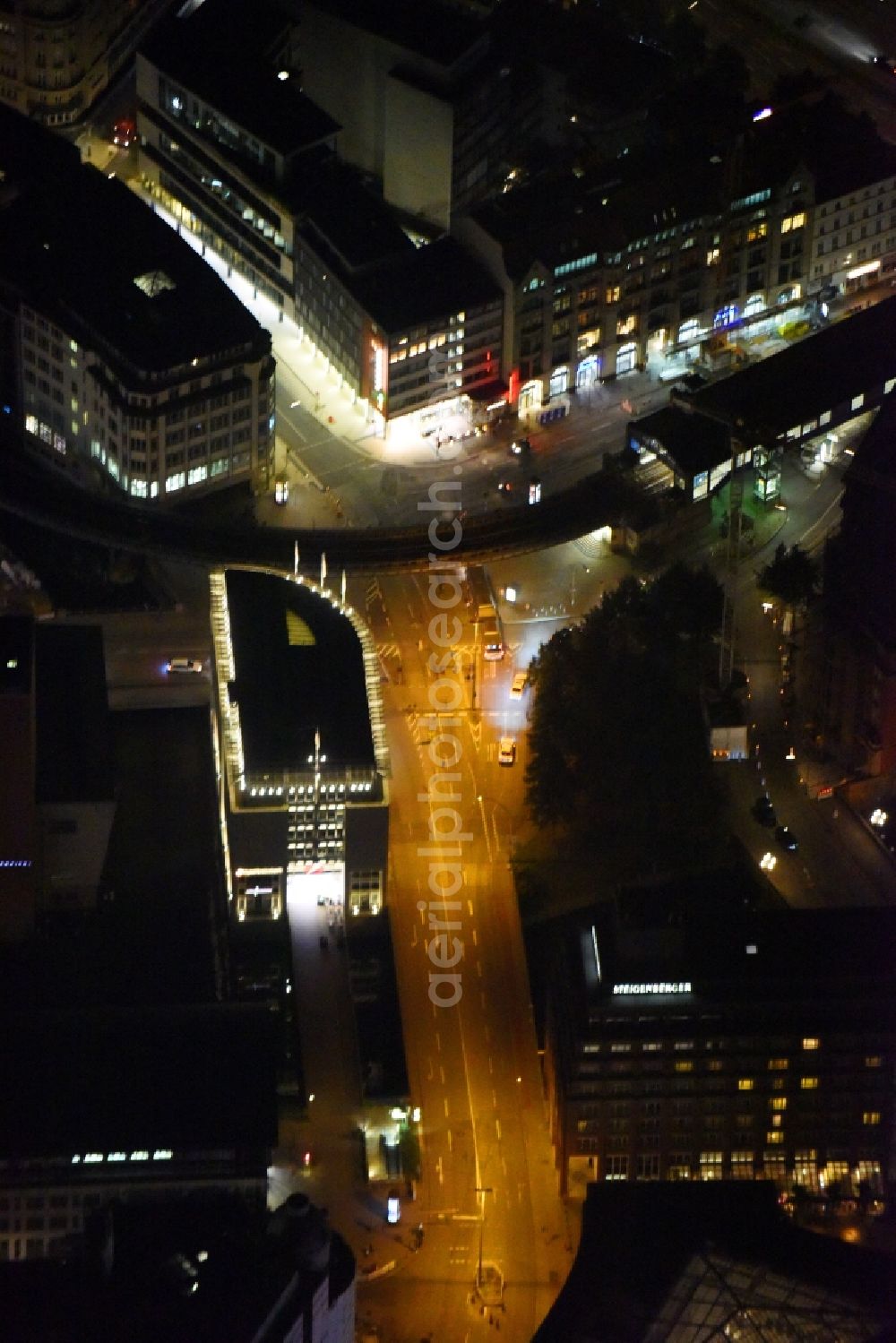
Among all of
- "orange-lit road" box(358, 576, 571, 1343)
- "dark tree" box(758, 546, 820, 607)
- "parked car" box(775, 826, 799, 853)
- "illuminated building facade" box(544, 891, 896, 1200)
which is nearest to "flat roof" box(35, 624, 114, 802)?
"orange-lit road" box(358, 576, 571, 1343)

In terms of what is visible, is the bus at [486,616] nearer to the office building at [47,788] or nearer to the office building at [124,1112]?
the office building at [47,788]

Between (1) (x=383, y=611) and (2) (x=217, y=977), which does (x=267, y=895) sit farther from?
(1) (x=383, y=611)

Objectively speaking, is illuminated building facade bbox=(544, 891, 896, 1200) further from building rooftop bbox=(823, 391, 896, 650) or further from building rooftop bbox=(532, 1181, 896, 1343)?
building rooftop bbox=(823, 391, 896, 650)

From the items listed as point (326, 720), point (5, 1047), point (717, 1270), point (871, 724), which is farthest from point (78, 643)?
point (717, 1270)

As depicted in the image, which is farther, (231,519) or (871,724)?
(231,519)

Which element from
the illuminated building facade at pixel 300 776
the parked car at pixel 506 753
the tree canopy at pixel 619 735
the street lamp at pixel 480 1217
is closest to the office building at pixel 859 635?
the tree canopy at pixel 619 735

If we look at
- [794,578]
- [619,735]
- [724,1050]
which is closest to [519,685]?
[619,735]
